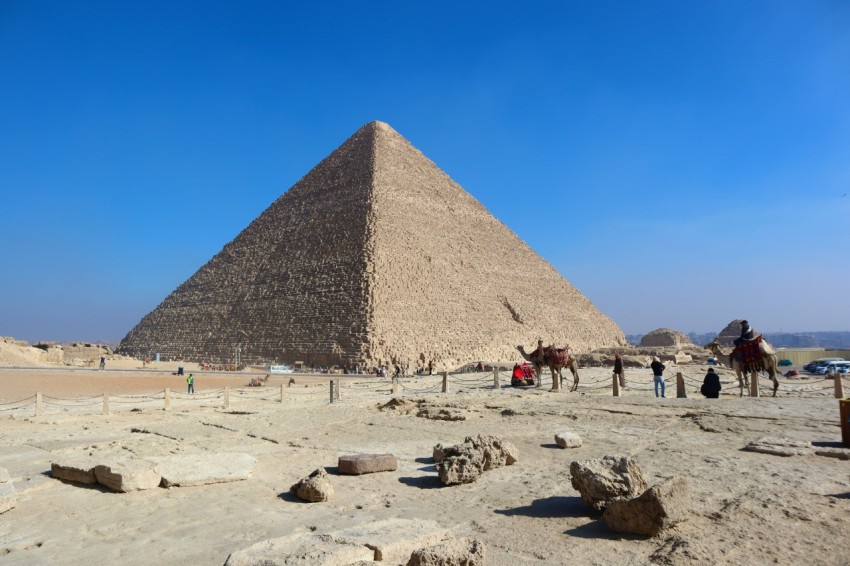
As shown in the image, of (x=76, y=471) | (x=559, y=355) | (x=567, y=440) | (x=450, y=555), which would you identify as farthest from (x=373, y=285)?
(x=450, y=555)

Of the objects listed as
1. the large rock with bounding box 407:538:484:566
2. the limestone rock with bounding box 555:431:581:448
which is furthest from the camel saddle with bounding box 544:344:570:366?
the large rock with bounding box 407:538:484:566

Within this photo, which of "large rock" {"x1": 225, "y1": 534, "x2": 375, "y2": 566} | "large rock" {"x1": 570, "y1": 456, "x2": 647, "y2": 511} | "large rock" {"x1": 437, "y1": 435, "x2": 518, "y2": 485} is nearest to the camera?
"large rock" {"x1": 225, "y1": 534, "x2": 375, "y2": 566}

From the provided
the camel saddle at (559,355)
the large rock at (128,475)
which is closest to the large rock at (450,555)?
the large rock at (128,475)

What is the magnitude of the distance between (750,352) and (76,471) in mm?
11577

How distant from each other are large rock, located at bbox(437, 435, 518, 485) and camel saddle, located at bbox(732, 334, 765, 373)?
8.28 m

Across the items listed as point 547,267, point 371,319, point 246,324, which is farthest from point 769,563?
point 547,267

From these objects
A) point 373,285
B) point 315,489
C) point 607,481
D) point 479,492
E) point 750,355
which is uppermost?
point 373,285

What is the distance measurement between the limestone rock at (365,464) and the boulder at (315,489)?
668 mm

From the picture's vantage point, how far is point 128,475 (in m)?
4.89

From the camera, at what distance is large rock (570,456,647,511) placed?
391 cm

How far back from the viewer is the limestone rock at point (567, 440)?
6398mm

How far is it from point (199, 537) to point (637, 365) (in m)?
27.1

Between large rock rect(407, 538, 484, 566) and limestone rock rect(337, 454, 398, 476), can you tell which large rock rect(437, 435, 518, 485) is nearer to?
limestone rock rect(337, 454, 398, 476)

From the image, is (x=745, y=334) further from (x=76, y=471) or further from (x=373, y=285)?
(x=373, y=285)
